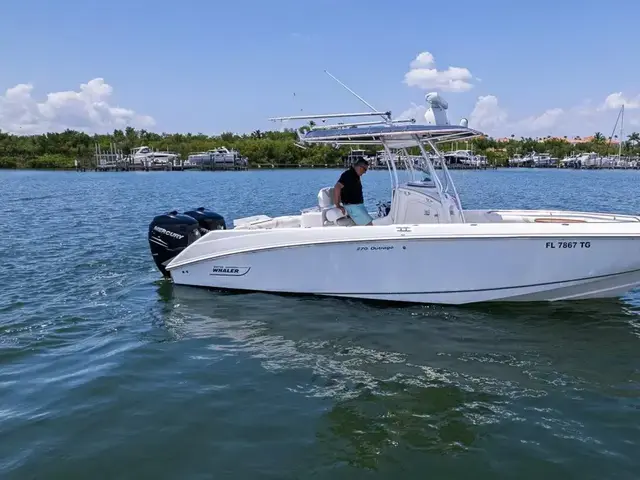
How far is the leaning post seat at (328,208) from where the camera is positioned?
9.13m

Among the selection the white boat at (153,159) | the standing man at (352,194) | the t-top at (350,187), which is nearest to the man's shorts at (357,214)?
the standing man at (352,194)

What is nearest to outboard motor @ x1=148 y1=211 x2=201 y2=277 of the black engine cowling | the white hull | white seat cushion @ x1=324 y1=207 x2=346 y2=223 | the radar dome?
the black engine cowling

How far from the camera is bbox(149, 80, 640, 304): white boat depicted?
7766mm

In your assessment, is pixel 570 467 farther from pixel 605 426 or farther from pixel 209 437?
pixel 209 437

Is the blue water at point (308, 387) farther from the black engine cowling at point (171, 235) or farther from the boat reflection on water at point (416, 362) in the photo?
the black engine cowling at point (171, 235)

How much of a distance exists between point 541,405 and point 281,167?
5522 inches

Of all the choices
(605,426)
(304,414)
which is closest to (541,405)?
(605,426)

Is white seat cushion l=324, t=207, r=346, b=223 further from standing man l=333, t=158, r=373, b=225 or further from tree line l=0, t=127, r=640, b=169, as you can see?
tree line l=0, t=127, r=640, b=169

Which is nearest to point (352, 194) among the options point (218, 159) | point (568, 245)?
point (568, 245)

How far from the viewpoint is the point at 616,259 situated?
25.2ft

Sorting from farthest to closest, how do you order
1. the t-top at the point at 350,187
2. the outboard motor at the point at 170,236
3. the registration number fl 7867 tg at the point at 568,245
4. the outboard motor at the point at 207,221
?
the outboard motor at the point at 207,221, the outboard motor at the point at 170,236, the t-top at the point at 350,187, the registration number fl 7867 tg at the point at 568,245

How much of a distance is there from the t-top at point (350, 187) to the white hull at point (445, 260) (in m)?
1.05

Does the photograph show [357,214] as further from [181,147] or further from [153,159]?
[181,147]

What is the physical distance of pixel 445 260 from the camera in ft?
26.3
